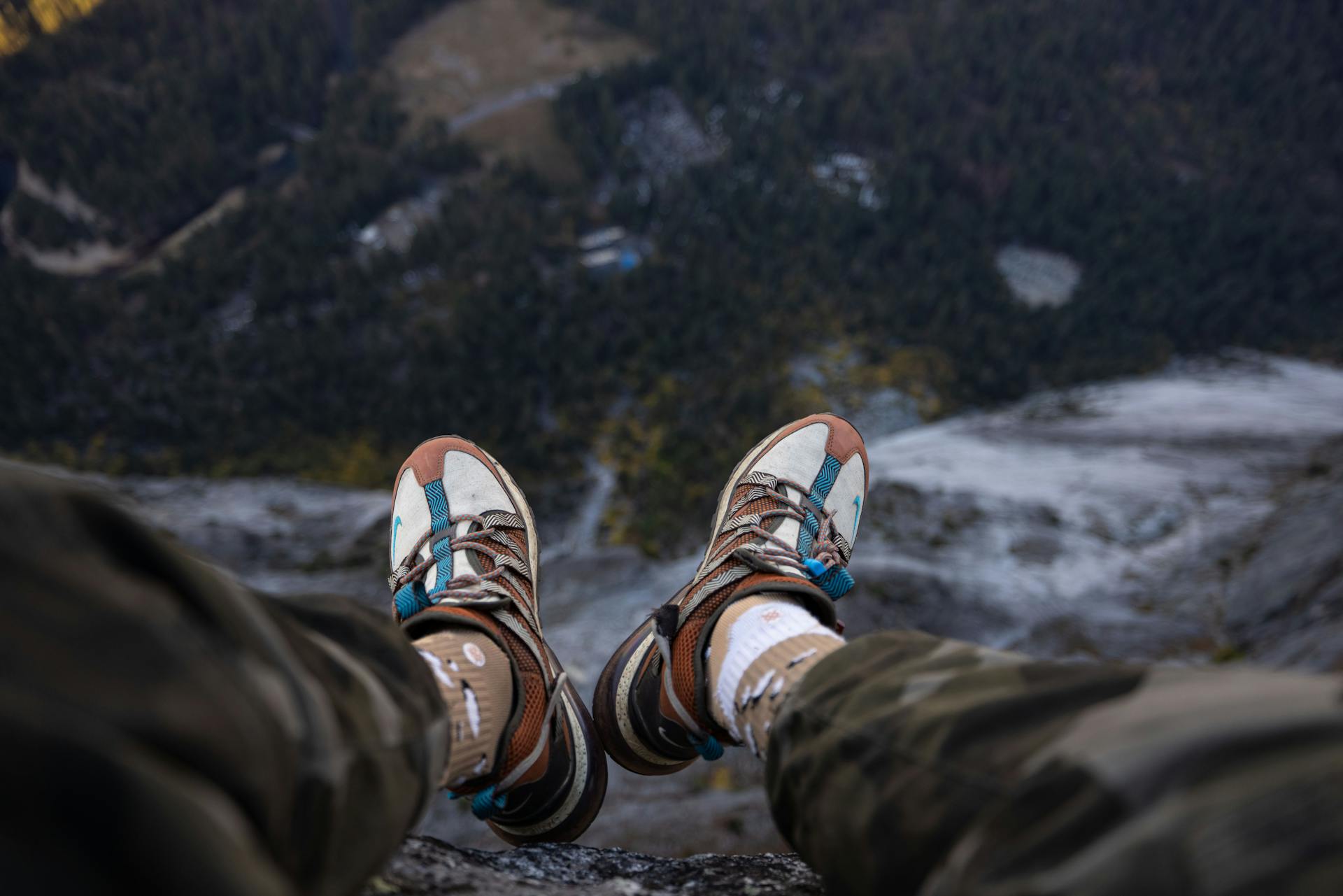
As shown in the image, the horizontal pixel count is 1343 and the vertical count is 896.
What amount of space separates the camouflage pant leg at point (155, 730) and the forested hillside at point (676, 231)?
13.8 m

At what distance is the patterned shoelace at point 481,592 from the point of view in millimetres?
2125

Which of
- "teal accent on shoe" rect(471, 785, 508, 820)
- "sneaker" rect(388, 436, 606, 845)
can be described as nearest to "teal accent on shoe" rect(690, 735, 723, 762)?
"sneaker" rect(388, 436, 606, 845)

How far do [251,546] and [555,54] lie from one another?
34.2 meters

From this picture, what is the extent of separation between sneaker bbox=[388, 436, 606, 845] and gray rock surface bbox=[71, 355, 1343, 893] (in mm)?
207

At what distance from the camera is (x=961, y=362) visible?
64.8 ft

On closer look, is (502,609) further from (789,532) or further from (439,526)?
(789,532)

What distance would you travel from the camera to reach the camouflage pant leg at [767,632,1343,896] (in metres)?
0.69

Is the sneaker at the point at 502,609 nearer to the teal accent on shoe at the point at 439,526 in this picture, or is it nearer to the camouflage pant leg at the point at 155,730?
the teal accent on shoe at the point at 439,526

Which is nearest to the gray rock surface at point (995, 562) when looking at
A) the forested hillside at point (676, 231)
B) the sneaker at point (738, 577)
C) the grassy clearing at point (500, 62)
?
the sneaker at point (738, 577)

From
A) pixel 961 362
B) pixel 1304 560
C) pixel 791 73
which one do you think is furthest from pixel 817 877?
pixel 791 73

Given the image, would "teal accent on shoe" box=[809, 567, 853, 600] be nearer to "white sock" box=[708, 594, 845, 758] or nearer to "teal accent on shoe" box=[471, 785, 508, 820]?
"white sock" box=[708, 594, 845, 758]

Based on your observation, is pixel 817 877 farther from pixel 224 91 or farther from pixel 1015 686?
pixel 224 91

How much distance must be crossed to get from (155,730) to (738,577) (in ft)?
6.94

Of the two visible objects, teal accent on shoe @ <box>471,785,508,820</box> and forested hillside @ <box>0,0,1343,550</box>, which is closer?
teal accent on shoe @ <box>471,785,508,820</box>
